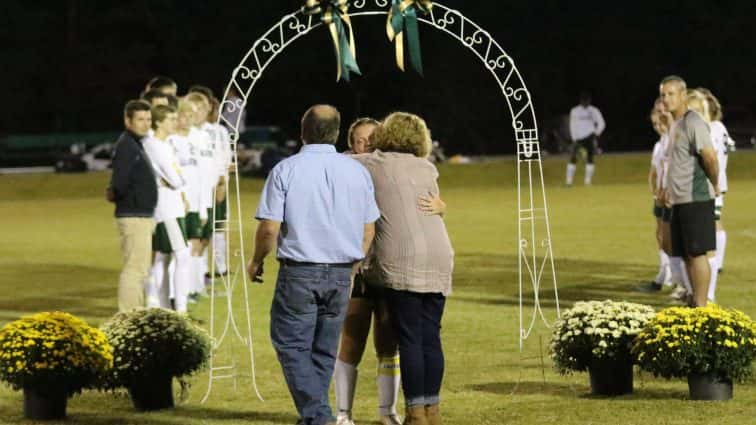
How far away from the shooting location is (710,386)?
10.0m

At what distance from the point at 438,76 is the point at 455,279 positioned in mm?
36077

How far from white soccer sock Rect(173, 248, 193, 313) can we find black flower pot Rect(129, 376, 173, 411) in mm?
4510

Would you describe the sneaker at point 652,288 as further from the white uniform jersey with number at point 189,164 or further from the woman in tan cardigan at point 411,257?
the woman in tan cardigan at point 411,257

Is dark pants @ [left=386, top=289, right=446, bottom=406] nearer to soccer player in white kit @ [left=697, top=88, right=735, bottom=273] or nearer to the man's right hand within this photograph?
the man's right hand

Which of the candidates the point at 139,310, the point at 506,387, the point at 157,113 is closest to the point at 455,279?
the point at 157,113

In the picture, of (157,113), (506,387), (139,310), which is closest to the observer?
(139,310)

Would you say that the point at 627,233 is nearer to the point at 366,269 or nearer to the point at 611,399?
the point at 611,399

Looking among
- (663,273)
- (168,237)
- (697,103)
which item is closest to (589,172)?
(663,273)

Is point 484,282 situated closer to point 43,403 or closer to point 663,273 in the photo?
point 663,273

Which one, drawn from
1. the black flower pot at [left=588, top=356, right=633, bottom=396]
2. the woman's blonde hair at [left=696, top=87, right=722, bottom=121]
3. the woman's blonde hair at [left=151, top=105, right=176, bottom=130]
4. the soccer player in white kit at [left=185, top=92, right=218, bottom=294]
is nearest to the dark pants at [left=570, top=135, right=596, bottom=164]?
the woman's blonde hair at [left=696, top=87, right=722, bottom=121]

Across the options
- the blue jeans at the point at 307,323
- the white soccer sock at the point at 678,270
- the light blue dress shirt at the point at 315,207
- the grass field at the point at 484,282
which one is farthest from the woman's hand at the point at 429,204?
the white soccer sock at the point at 678,270

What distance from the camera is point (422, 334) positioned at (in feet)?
29.3

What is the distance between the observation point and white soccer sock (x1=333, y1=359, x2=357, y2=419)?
9.26 m

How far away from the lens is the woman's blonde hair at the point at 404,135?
8945 mm
